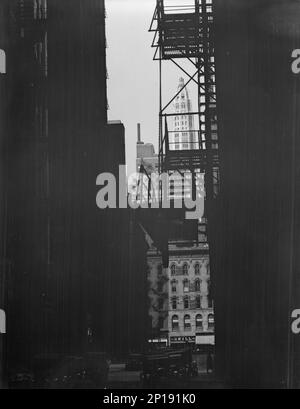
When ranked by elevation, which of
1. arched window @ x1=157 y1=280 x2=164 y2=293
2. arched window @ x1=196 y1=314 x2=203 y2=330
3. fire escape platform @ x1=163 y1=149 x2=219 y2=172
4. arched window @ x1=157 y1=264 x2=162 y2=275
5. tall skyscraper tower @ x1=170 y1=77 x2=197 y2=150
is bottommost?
arched window @ x1=196 y1=314 x2=203 y2=330

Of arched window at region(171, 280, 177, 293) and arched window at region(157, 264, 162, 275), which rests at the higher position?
arched window at region(157, 264, 162, 275)

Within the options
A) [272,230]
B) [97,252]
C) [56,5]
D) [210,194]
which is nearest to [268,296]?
[272,230]

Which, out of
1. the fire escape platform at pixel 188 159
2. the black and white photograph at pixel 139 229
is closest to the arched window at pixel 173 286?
the black and white photograph at pixel 139 229

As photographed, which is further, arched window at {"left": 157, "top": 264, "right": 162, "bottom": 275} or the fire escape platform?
the fire escape platform

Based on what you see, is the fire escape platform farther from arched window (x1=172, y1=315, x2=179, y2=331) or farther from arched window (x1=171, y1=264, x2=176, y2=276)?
arched window (x1=172, y1=315, x2=179, y2=331)

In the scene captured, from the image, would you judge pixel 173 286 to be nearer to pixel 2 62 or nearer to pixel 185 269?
pixel 185 269

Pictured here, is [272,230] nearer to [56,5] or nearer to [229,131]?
[229,131]

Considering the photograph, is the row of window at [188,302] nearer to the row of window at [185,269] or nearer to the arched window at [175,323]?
the arched window at [175,323]

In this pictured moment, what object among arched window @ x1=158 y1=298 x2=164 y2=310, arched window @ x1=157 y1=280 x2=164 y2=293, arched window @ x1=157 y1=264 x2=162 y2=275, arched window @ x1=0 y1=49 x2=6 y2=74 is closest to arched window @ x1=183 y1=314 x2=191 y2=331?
arched window @ x1=158 y1=298 x2=164 y2=310
